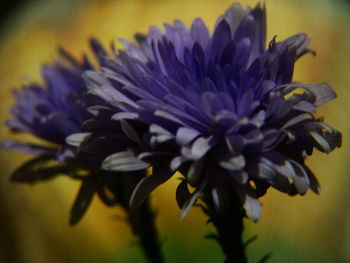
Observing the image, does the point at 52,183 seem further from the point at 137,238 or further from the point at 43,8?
the point at 43,8

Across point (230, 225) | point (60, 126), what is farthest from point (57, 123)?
point (230, 225)

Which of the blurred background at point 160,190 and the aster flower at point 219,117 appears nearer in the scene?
the aster flower at point 219,117

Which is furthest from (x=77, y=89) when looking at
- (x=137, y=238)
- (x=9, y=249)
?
(x=9, y=249)

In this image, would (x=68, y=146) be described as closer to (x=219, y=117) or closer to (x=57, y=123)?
(x=57, y=123)

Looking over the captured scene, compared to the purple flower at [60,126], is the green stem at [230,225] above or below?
below
